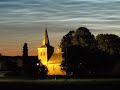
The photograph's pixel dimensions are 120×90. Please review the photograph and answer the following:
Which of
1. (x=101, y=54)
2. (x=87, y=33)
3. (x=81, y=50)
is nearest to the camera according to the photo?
(x=81, y=50)

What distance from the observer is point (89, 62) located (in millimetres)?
136375

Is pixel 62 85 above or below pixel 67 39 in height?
below

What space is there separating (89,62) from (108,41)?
101ft

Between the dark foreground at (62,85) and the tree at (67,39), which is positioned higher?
the tree at (67,39)

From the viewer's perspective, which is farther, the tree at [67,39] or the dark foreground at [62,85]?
the tree at [67,39]

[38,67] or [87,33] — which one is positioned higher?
[87,33]

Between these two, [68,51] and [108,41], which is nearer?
[68,51]

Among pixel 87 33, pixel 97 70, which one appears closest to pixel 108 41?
pixel 87 33

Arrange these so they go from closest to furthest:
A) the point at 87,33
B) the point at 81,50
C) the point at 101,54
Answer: the point at 81,50
the point at 101,54
the point at 87,33

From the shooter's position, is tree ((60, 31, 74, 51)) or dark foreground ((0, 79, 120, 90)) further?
tree ((60, 31, 74, 51))

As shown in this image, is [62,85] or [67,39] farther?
[67,39]

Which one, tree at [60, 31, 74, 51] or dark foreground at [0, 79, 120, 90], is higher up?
tree at [60, 31, 74, 51]

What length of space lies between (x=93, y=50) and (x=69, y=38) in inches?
541

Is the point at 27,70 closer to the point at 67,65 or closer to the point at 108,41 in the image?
the point at 67,65
